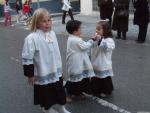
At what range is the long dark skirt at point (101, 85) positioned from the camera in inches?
264

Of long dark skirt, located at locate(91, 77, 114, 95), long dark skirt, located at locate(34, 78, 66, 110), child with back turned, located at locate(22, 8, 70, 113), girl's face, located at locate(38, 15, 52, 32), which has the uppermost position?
girl's face, located at locate(38, 15, 52, 32)

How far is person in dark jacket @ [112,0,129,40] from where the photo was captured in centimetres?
1291

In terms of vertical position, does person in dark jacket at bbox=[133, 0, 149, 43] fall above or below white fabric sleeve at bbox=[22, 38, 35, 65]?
below

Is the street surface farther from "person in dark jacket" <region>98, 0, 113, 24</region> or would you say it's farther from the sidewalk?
"person in dark jacket" <region>98, 0, 113, 24</region>

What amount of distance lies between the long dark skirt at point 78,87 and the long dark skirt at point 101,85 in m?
0.13

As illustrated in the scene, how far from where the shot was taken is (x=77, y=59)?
6.45 m

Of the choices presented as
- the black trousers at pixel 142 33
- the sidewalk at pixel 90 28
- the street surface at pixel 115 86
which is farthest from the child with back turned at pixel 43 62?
the sidewalk at pixel 90 28

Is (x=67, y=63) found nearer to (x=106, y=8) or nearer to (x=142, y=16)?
(x=142, y=16)

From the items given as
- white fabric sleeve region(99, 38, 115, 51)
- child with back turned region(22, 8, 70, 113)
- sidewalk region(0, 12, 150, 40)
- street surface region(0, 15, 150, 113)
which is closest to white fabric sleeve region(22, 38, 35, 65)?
child with back turned region(22, 8, 70, 113)

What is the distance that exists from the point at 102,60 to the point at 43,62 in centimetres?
131

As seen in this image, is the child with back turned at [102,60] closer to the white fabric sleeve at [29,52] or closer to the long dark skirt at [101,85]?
the long dark skirt at [101,85]

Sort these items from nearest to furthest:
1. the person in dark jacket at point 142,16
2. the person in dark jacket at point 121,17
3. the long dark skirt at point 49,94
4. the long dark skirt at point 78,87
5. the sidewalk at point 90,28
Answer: the long dark skirt at point 49,94 → the long dark skirt at point 78,87 → the person in dark jacket at point 142,16 → the person in dark jacket at point 121,17 → the sidewalk at point 90,28

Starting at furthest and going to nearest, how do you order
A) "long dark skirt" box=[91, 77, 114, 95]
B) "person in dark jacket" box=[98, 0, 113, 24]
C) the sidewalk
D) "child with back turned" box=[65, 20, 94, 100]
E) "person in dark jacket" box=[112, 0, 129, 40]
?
1. the sidewalk
2. "person in dark jacket" box=[98, 0, 113, 24]
3. "person in dark jacket" box=[112, 0, 129, 40]
4. "long dark skirt" box=[91, 77, 114, 95]
5. "child with back turned" box=[65, 20, 94, 100]

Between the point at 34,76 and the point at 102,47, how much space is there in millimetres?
1306
